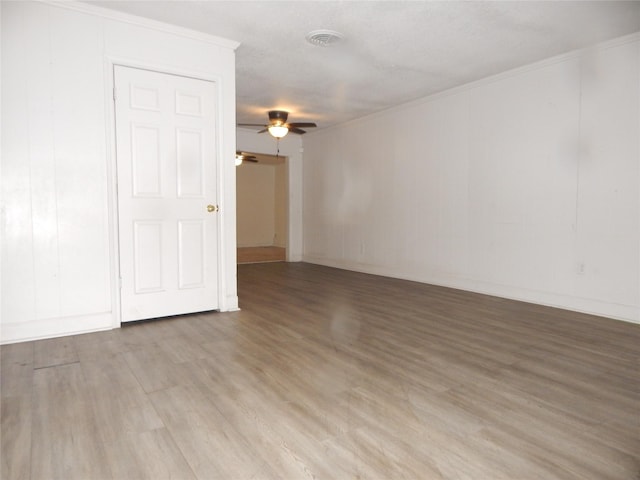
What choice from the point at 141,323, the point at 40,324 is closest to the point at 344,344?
the point at 141,323

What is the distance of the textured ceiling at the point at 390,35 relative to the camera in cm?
311

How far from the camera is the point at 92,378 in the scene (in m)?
2.30

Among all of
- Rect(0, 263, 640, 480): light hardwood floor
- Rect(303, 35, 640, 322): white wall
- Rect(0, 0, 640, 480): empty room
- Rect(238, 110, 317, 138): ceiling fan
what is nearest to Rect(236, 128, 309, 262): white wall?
Rect(303, 35, 640, 322): white wall

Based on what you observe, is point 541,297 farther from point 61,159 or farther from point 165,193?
point 61,159

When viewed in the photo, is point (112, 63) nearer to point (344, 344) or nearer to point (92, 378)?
point (92, 378)

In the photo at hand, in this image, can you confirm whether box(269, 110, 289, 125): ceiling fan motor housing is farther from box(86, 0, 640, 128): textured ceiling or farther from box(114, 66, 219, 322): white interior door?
box(114, 66, 219, 322): white interior door

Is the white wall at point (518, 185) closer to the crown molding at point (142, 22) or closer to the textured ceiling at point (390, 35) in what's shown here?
the textured ceiling at point (390, 35)

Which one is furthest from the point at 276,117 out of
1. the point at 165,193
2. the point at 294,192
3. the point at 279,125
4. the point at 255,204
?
the point at 255,204

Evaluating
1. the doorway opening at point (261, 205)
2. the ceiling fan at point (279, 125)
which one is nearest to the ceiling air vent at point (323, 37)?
the ceiling fan at point (279, 125)

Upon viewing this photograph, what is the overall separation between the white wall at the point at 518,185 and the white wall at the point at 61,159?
11.4ft

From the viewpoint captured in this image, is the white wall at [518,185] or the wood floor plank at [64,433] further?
the white wall at [518,185]

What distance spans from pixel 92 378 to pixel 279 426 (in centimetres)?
122

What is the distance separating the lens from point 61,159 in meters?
3.07

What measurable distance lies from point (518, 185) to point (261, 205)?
8073 mm
